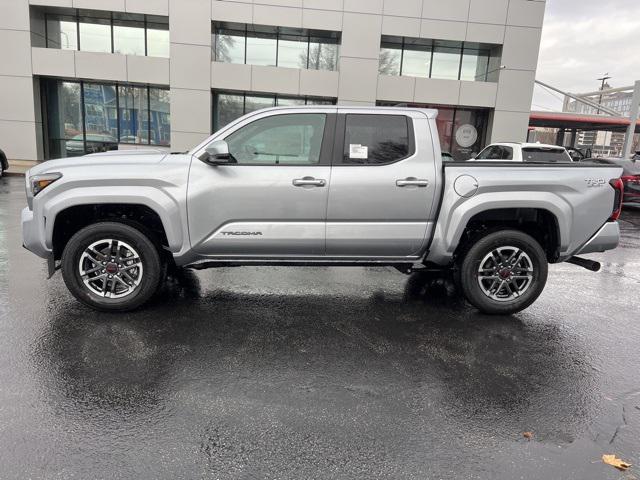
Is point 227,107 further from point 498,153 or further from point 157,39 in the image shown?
point 498,153

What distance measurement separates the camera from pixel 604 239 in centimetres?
497

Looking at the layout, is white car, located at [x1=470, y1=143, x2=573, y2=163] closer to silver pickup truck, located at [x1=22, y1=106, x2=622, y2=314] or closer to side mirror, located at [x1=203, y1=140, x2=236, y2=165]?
silver pickup truck, located at [x1=22, y1=106, x2=622, y2=314]

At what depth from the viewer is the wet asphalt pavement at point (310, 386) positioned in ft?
8.85

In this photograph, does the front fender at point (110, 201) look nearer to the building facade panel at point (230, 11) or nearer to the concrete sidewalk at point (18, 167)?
the concrete sidewalk at point (18, 167)

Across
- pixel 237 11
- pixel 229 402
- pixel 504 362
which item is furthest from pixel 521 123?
pixel 229 402

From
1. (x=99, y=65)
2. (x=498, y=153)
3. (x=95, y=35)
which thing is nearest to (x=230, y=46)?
(x=99, y=65)

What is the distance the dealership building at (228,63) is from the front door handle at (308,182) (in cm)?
1651

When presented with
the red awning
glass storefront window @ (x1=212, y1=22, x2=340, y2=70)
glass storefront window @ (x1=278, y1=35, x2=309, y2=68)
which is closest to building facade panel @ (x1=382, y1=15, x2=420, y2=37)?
glass storefront window @ (x1=212, y1=22, x2=340, y2=70)

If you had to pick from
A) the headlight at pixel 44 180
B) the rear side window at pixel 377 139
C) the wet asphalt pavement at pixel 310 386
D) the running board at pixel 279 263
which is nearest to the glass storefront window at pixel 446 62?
the wet asphalt pavement at pixel 310 386

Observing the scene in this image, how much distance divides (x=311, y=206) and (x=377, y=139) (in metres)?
0.99

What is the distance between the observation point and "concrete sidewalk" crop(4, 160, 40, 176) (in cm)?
1791

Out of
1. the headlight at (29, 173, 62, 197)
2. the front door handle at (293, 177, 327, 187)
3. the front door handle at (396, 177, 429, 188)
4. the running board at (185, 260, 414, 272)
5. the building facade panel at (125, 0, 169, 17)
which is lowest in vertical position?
the running board at (185, 260, 414, 272)

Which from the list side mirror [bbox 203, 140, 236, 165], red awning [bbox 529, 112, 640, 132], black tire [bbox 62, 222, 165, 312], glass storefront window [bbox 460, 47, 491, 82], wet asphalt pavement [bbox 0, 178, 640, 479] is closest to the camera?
wet asphalt pavement [bbox 0, 178, 640, 479]

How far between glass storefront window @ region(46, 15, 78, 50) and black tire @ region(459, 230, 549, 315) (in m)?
21.0
